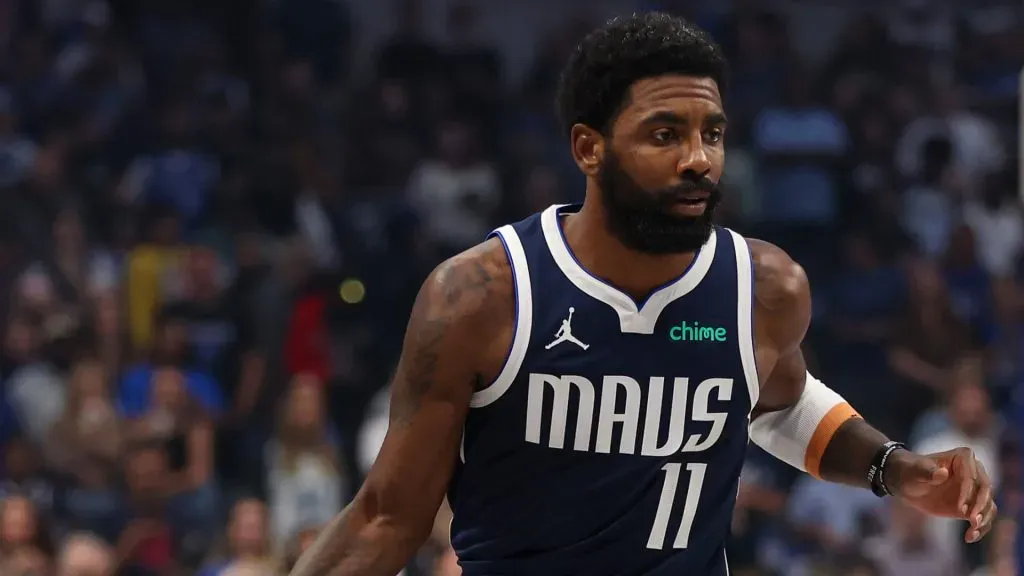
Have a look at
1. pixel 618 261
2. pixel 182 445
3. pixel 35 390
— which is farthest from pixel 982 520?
pixel 35 390

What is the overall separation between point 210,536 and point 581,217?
491cm

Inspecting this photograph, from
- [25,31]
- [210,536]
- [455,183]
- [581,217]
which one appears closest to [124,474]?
[210,536]

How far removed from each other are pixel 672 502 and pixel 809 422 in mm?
492

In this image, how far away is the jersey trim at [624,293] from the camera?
2.98 meters

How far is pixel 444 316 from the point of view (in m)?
2.89

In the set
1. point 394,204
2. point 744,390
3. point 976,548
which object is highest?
point 744,390

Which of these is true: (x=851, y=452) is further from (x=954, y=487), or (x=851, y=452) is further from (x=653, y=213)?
(x=653, y=213)

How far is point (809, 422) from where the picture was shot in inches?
132

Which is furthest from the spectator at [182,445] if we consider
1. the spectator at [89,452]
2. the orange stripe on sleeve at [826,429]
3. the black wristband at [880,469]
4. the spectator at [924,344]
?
the black wristband at [880,469]

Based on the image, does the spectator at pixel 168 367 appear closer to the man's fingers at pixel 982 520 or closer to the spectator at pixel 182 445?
the spectator at pixel 182 445

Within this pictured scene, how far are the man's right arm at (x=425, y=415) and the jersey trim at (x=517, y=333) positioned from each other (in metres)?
0.02

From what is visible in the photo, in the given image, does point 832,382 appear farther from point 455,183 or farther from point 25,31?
point 25,31

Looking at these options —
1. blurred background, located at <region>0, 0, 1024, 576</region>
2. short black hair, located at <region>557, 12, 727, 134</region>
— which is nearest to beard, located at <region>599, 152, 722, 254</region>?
short black hair, located at <region>557, 12, 727, 134</region>

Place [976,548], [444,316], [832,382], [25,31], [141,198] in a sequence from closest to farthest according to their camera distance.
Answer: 1. [444,316]
2. [976,548]
3. [832,382]
4. [141,198]
5. [25,31]
